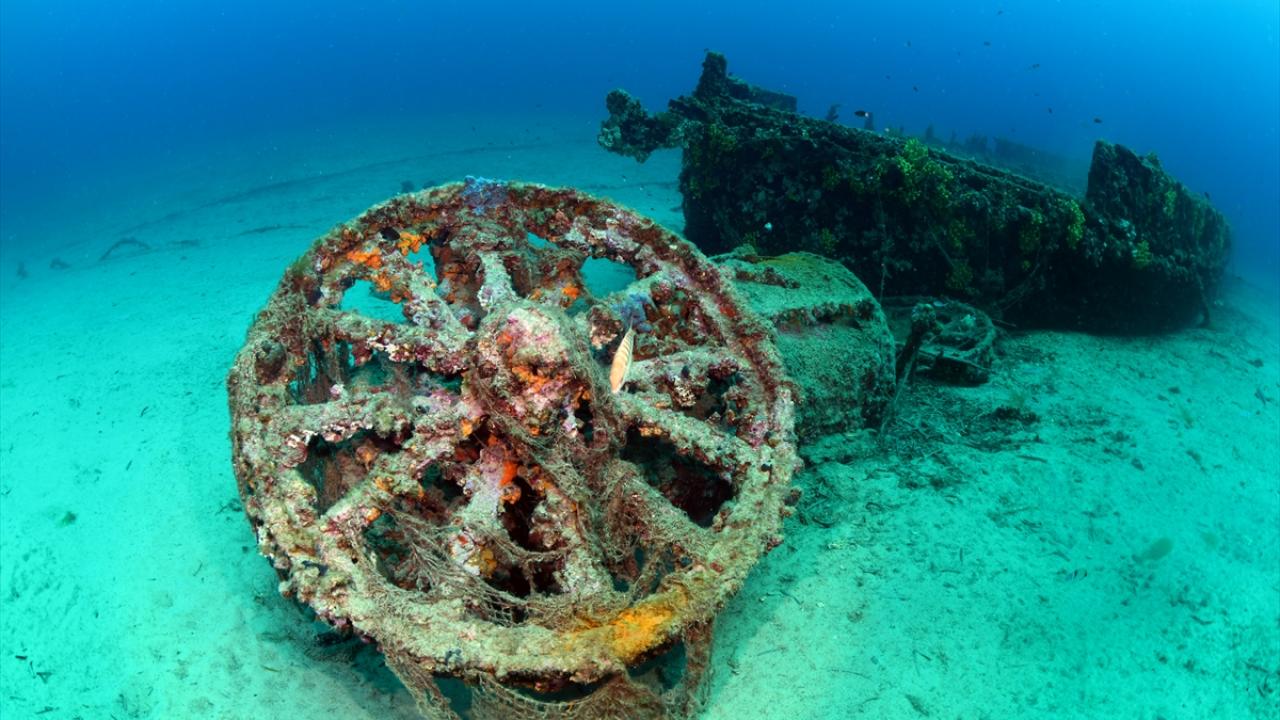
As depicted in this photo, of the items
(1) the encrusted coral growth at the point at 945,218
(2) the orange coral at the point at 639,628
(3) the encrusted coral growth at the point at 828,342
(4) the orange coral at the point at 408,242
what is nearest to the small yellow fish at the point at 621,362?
(2) the orange coral at the point at 639,628

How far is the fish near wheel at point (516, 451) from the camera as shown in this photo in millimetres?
2469

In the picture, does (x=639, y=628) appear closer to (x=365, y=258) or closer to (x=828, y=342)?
(x=365, y=258)

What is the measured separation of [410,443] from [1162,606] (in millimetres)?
4981

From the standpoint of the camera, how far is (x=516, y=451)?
3.21m

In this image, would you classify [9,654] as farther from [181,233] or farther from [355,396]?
[181,233]

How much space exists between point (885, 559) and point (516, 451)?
2600 millimetres

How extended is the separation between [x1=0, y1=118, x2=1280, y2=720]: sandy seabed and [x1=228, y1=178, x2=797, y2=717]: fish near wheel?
0.90m

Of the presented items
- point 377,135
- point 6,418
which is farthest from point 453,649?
point 377,135

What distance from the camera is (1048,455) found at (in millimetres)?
5555

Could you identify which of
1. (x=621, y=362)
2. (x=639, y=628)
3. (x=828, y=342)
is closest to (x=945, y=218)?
(x=828, y=342)

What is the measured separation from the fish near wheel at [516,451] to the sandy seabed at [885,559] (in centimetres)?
90

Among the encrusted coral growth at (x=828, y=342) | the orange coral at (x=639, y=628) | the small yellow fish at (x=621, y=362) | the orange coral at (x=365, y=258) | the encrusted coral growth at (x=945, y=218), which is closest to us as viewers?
the orange coral at (x=639, y=628)

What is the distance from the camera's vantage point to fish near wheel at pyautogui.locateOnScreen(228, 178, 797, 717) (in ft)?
8.10

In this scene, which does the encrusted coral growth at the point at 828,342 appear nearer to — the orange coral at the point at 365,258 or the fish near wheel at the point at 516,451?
the fish near wheel at the point at 516,451
